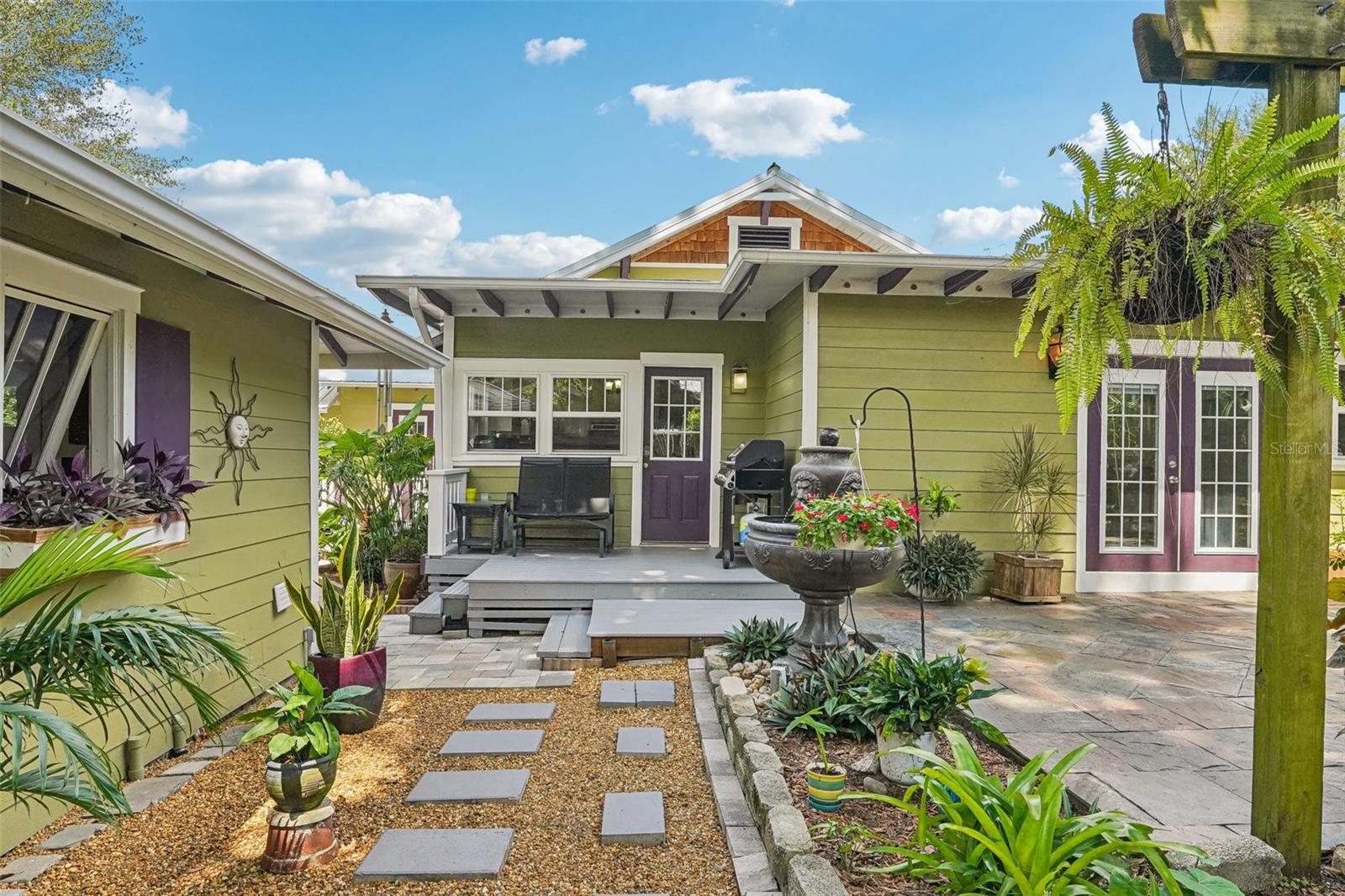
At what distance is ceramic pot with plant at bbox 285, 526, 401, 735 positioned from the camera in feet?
11.3

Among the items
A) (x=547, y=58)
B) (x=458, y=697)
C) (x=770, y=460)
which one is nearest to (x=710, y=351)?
(x=770, y=460)

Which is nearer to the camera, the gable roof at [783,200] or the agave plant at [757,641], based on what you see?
the agave plant at [757,641]

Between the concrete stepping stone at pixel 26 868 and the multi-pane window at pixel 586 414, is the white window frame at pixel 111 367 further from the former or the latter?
the multi-pane window at pixel 586 414

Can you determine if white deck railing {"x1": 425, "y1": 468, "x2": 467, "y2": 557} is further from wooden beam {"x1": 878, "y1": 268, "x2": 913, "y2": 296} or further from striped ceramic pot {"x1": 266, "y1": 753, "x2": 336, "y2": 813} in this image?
striped ceramic pot {"x1": 266, "y1": 753, "x2": 336, "y2": 813}

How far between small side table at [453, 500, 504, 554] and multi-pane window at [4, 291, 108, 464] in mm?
3849

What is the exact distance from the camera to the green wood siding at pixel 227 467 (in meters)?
2.76

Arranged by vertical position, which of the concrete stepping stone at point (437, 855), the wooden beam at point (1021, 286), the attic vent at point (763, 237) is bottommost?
the concrete stepping stone at point (437, 855)

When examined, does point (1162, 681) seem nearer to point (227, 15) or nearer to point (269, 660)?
point (269, 660)

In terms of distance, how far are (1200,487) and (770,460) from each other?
12.1 ft

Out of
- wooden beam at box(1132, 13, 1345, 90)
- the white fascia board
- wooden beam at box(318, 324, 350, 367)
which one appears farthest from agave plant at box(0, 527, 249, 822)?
wooden beam at box(318, 324, 350, 367)

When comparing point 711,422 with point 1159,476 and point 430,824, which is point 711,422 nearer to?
point 1159,476

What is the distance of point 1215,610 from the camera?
537cm

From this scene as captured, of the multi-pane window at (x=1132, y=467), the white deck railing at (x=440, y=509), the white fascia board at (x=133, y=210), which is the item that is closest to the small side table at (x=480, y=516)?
the white deck railing at (x=440, y=509)

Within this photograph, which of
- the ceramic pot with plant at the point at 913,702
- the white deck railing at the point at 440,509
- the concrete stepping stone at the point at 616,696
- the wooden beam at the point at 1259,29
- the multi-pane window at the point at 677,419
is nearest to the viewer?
the wooden beam at the point at 1259,29
